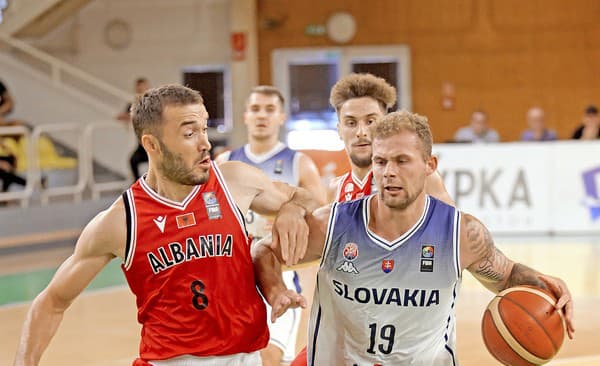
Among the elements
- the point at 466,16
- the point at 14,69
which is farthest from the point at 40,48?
the point at 466,16

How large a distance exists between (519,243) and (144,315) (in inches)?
352

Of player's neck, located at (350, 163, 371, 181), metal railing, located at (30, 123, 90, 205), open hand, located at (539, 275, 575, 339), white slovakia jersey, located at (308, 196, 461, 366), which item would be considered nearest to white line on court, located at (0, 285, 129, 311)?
metal railing, located at (30, 123, 90, 205)

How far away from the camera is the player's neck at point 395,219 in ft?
13.9

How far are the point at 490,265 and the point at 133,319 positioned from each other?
5.00 m

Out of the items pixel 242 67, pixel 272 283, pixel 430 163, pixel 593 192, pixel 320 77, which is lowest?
pixel 593 192

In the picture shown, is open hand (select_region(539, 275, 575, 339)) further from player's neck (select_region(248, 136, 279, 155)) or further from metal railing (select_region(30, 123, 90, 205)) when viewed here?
metal railing (select_region(30, 123, 90, 205))

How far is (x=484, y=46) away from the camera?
18.6 meters

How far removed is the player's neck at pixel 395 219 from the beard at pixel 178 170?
30.1 inches

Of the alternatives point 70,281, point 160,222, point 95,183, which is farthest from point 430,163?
point 95,183

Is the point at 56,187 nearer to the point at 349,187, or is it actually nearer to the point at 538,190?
the point at 538,190

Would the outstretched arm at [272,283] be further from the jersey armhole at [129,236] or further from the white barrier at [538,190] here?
the white barrier at [538,190]

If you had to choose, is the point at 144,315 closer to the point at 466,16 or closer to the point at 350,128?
the point at 350,128

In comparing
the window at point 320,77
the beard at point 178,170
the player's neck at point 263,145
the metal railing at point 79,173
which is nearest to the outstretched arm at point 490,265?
the beard at point 178,170

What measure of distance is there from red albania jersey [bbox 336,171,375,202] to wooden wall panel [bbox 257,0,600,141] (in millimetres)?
13402
